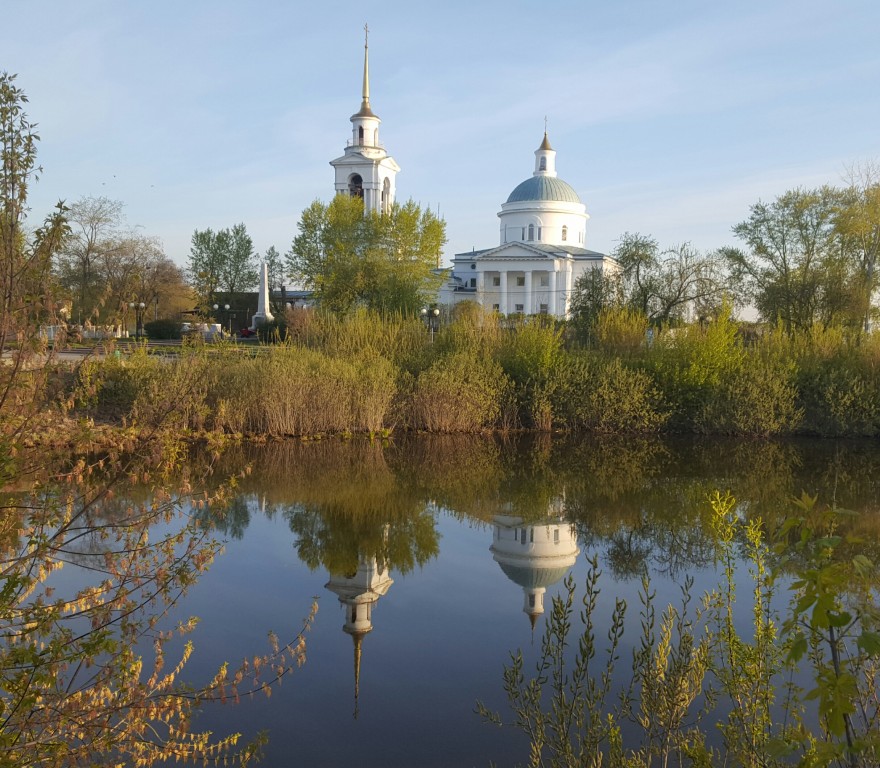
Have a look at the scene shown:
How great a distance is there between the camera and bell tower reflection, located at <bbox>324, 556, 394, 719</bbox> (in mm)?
6664

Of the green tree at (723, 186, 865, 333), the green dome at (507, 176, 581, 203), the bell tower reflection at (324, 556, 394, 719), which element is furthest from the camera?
the green dome at (507, 176, 581, 203)

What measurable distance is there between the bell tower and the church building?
10.8 metres

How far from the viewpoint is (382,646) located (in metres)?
6.35

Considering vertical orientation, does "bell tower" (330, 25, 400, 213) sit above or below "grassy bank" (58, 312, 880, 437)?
above

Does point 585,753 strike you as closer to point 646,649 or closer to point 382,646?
point 646,649

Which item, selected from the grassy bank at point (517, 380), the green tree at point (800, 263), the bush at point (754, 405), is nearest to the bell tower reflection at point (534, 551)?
the grassy bank at point (517, 380)

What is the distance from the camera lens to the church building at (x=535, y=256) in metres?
67.3

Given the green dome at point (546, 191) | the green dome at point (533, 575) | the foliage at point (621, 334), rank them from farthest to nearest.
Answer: the green dome at point (546, 191) < the foliage at point (621, 334) < the green dome at point (533, 575)

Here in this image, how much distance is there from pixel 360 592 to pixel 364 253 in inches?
1417

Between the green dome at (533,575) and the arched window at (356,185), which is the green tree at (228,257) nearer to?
the arched window at (356,185)

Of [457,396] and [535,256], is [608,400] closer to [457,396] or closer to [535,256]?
[457,396]

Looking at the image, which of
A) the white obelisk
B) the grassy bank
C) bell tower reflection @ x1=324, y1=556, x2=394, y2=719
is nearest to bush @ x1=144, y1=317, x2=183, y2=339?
the white obelisk

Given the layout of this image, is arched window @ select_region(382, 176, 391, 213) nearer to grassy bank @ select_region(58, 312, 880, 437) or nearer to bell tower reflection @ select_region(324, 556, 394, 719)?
grassy bank @ select_region(58, 312, 880, 437)

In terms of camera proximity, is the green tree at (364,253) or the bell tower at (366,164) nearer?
the green tree at (364,253)
